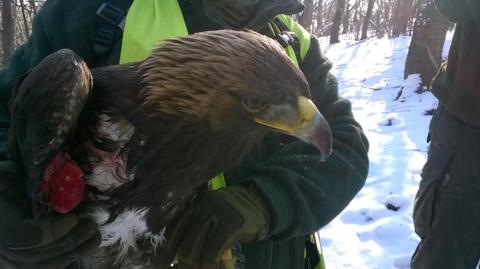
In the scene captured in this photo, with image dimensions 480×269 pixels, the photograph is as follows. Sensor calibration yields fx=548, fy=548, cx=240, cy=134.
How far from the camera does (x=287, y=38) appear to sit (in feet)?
8.07

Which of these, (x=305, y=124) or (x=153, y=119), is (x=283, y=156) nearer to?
(x=305, y=124)

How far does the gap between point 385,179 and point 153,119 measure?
6185mm

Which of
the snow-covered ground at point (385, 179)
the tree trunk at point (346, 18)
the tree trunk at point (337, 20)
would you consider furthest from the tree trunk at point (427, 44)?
the tree trunk at point (346, 18)

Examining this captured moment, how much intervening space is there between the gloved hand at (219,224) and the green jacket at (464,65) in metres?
1.94

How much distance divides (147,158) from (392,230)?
456cm

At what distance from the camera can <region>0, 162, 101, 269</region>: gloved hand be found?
207 cm

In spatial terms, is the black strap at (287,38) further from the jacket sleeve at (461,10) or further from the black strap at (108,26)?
the jacket sleeve at (461,10)

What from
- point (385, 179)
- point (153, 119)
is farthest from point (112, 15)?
point (385, 179)

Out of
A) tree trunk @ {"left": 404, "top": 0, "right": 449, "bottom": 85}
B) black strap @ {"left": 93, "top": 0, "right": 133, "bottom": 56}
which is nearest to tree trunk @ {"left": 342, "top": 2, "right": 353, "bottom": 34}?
tree trunk @ {"left": 404, "top": 0, "right": 449, "bottom": 85}

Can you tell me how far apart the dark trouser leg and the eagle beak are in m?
2.03

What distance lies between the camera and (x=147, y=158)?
204cm

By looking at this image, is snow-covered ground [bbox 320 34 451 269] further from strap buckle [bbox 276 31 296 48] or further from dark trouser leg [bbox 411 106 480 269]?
strap buckle [bbox 276 31 296 48]

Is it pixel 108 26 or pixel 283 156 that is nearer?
pixel 108 26

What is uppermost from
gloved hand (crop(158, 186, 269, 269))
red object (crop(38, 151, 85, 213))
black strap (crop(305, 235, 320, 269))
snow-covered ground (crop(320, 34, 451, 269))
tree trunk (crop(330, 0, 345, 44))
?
red object (crop(38, 151, 85, 213))
